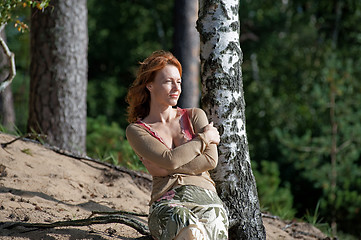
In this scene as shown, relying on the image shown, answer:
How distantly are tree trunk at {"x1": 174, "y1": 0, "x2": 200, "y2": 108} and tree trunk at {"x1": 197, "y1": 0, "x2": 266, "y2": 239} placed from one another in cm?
363

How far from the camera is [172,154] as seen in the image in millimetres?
2984

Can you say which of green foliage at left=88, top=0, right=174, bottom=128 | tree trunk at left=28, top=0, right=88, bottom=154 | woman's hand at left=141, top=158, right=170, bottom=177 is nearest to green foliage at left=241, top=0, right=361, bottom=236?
green foliage at left=88, top=0, right=174, bottom=128

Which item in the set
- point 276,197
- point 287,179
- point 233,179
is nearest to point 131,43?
point 287,179

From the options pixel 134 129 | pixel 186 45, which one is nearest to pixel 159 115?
pixel 134 129

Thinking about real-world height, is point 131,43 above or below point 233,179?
above

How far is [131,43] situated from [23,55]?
4221mm

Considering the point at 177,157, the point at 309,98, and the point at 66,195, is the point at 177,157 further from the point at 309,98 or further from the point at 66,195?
the point at 309,98

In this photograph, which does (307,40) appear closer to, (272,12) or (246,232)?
(272,12)

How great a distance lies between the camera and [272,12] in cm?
1752

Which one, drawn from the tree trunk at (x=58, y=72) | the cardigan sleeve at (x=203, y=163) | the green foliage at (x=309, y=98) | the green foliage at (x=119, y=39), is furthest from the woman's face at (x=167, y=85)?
the green foliage at (x=119, y=39)

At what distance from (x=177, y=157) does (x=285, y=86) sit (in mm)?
13724

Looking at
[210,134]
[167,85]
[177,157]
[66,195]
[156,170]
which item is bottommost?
[66,195]

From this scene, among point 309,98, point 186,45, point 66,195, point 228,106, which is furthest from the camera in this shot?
point 309,98

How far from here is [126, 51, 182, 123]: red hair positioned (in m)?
3.18
